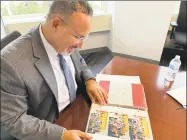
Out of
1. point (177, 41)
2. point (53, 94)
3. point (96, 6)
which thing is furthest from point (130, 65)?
point (96, 6)

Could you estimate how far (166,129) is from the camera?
82 cm

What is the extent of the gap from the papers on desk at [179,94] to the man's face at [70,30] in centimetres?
63

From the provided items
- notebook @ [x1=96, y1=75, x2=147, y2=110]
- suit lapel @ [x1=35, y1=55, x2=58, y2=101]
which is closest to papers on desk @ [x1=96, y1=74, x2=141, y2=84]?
notebook @ [x1=96, y1=75, x2=147, y2=110]

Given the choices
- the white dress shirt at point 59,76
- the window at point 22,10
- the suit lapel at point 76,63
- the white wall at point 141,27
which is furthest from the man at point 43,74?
the white wall at point 141,27

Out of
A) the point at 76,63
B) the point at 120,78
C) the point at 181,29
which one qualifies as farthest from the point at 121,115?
the point at 181,29

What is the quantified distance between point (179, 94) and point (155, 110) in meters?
0.22

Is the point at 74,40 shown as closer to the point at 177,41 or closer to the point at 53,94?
the point at 53,94

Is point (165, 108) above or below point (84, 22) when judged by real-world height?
below

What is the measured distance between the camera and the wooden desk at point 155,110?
0.81 meters

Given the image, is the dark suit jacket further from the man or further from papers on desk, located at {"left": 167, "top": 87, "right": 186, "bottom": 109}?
papers on desk, located at {"left": 167, "top": 87, "right": 186, "bottom": 109}

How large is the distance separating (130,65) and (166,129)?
1.88 ft

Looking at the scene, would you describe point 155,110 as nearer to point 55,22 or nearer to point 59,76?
point 59,76

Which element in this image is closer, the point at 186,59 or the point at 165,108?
the point at 165,108

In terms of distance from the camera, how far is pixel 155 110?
92 cm
